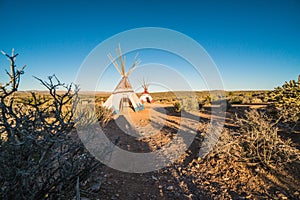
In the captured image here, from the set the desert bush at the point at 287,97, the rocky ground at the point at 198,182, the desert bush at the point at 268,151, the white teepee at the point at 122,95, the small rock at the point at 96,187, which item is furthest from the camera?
the white teepee at the point at 122,95

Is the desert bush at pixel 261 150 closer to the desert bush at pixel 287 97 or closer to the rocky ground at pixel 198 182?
the rocky ground at pixel 198 182

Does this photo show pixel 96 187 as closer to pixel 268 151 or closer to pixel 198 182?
pixel 198 182

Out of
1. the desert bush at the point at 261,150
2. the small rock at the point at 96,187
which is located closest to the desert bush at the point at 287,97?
the desert bush at the point at 261,150

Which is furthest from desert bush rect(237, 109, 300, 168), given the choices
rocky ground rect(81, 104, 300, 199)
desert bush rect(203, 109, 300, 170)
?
rocky ground rect(81, 104, 300, 199)

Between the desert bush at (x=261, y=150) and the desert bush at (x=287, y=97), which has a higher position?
the desert bush at (x=287, y=97)

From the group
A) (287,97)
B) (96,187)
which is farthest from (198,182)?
(287,97)

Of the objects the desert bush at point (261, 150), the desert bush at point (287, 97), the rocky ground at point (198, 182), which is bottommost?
the rocky ground at point (198, 182)

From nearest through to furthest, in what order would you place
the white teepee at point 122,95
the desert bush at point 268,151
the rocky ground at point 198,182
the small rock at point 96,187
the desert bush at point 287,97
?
1. the small rock at point 96,187
2. the rocky ground at point 198,182
3. the desert bush at point 268,151
4. the desert bush at point 287,97
5. the white teepee at point 122,95

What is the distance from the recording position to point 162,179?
3004mm

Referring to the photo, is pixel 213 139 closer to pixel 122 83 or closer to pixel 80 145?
pixel 80 145

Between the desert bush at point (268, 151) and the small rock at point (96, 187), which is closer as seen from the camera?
the small rock at point (96, 187)

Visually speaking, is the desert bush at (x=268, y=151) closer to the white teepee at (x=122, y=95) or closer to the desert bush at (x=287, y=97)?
the desert bush at (x=287, y=97)

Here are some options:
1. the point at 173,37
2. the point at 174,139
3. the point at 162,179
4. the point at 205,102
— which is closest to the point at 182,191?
the point at 162,179

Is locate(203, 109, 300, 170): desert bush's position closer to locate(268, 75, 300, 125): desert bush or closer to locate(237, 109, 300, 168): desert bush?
locate(237, 109, 300, 168): desert bush
